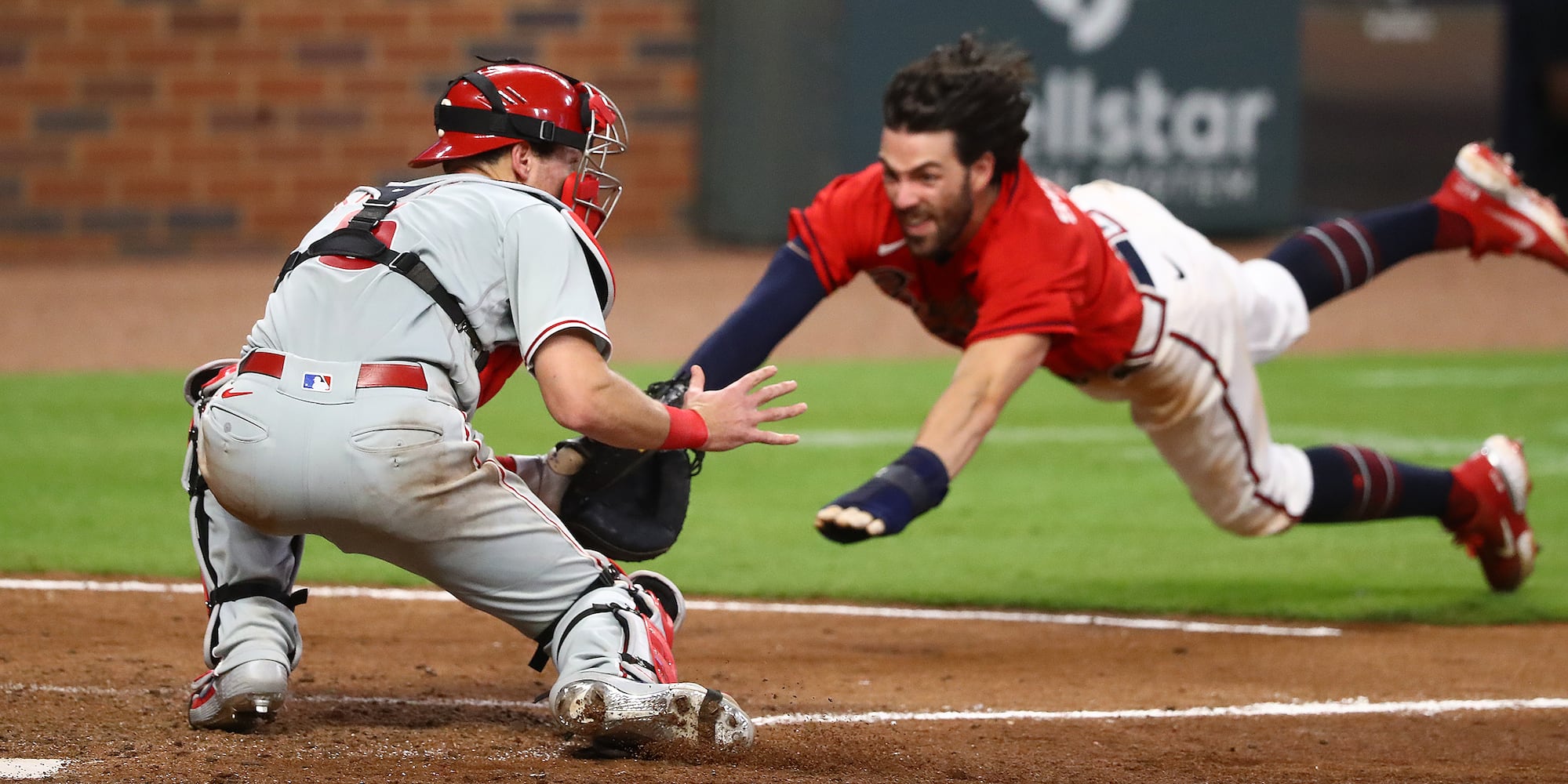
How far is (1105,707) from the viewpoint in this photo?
13.8 ft

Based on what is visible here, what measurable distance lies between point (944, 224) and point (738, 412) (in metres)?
1.17

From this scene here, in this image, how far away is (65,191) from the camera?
13.1 m

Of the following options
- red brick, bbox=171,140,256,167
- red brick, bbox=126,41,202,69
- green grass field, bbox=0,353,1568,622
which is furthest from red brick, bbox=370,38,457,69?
green grass field, bbox=0,353,1568,622

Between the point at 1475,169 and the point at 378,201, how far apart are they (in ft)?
11.9

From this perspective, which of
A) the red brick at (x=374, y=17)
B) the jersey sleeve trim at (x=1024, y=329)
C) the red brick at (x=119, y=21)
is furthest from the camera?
the red brick at (x=374, y=17)

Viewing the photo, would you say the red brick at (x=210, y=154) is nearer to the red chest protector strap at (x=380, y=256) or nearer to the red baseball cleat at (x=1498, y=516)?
the red baseball cleat at (x=1498, y=516)

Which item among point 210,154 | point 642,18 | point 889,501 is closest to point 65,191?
point 210,154

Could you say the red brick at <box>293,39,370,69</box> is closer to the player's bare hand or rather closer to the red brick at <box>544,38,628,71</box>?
the red brick at <box>544,38,628,71</box>

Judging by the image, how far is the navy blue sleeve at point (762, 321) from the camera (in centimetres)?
464

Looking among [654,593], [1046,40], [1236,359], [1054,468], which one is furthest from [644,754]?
[1046,40]

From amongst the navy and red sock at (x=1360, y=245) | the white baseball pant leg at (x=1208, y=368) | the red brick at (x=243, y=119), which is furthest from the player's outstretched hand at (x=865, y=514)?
the red brick at (x=243, y=119)

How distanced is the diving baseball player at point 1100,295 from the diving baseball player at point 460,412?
1.68ft

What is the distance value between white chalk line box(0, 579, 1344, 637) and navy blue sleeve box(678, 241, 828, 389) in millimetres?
968

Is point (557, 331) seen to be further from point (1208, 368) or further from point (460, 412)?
point (1208, 368)
